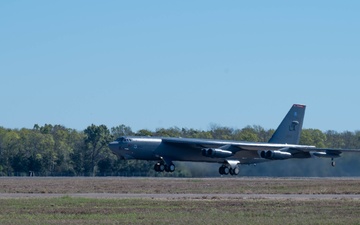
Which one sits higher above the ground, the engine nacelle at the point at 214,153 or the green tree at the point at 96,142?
the green tree at the point at 96,142

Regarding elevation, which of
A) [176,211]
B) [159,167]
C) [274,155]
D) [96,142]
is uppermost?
[96,142]

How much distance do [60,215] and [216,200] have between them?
9.30 meters

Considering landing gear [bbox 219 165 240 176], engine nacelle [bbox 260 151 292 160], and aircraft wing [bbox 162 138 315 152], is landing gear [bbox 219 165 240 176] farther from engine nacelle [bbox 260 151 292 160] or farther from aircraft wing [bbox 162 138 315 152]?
engine nacelle [bbox 260 151 292 160]

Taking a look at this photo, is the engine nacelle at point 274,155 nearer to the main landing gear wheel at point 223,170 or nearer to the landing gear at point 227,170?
the landing gear at point 227,170

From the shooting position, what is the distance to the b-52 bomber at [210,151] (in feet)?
206

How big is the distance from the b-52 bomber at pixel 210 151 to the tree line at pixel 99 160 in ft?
5.98

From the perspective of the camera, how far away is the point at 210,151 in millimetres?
63188

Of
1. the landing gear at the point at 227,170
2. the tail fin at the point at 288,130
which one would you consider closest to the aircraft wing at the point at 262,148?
the landing gear at the point at 227,170

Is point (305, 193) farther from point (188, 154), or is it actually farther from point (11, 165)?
point (11, 165)

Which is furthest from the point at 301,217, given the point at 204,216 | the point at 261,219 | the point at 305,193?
the point at 305,193

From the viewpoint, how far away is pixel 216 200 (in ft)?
109

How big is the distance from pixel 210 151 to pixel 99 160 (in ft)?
104

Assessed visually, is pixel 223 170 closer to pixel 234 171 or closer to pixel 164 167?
pixel 234 171

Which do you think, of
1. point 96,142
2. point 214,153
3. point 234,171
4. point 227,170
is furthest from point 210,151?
point 96,142
